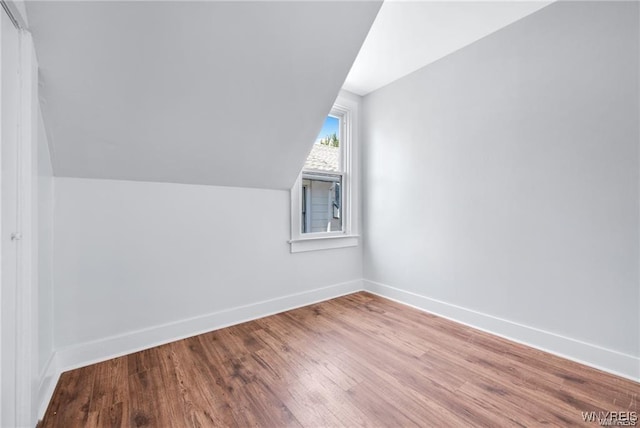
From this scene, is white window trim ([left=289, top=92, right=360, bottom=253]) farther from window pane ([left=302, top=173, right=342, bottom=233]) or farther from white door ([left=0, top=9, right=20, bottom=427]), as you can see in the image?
white door ([left=0, top=9, right=20, bottom=427])

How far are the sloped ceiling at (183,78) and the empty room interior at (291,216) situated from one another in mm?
11

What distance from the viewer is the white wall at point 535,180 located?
1658 mm

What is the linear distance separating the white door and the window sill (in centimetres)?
188

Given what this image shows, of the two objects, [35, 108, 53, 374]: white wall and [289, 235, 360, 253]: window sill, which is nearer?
[35, 108, 53, 374]: white wall

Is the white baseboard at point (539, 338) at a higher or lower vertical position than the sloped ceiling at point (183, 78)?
lower

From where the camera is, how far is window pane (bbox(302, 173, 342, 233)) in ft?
9.71

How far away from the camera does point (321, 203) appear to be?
313cm

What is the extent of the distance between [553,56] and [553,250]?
1368 mm

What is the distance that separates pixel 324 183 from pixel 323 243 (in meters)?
0.71

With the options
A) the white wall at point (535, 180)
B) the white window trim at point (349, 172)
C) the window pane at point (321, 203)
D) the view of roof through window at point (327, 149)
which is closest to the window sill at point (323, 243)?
the white window trim at point (349, 172)

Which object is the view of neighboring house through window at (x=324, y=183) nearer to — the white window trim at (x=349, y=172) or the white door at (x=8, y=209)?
the white window trim at (x=349, y=172)

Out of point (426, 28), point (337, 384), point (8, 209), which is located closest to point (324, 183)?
point (426, 28)

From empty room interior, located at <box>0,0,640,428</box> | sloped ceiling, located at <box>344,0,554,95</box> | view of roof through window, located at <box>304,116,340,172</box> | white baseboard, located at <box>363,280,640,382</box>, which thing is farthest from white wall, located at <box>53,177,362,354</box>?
sloped ceiling, located at <box>344,0,554,95</box>

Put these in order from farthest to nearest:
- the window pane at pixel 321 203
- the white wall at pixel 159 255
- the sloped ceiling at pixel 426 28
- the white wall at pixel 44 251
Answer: the window pane at pixel 321 203 < the sloped ceiling at pixel 426 28 < the white wall at pixel 159 255 < the white wall at pixel 44 251
